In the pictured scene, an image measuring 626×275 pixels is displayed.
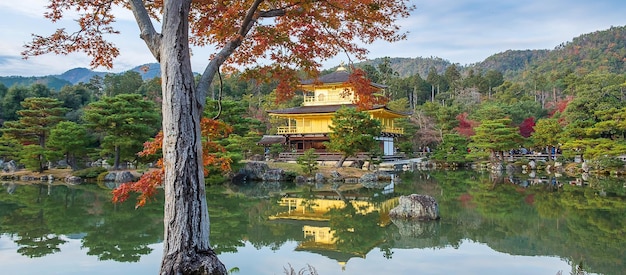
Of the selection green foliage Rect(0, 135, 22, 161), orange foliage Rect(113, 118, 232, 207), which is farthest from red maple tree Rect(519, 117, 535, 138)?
orange foliage Rect(113, 118, 232, 207)

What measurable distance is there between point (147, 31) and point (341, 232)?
509 cm

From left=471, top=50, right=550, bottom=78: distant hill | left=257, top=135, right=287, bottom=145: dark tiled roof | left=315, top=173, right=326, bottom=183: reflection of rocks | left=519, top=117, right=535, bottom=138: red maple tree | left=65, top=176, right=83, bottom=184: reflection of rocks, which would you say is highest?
left=471, top=50, right=550, bottom=78: distant hill

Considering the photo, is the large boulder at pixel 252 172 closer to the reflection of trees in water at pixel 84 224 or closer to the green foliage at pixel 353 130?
the green foliage at pixel 353 130

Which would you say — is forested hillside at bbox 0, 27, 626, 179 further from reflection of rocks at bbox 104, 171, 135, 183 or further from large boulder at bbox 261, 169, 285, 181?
large boulder at bbox 261, 169, 285, 181

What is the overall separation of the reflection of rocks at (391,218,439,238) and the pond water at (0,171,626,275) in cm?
3

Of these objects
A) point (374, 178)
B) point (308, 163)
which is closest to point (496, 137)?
point (374, 178)

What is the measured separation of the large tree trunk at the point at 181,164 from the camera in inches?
133

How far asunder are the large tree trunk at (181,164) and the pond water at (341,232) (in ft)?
3.29

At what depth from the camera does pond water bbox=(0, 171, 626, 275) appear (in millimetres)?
5617

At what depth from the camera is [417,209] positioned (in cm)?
837

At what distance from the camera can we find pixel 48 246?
6645mm

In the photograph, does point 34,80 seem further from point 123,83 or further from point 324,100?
point 324,100

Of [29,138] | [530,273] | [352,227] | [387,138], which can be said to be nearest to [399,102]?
[387,138]

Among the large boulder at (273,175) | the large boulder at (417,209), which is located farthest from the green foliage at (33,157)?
the large boulder at (417,209)
